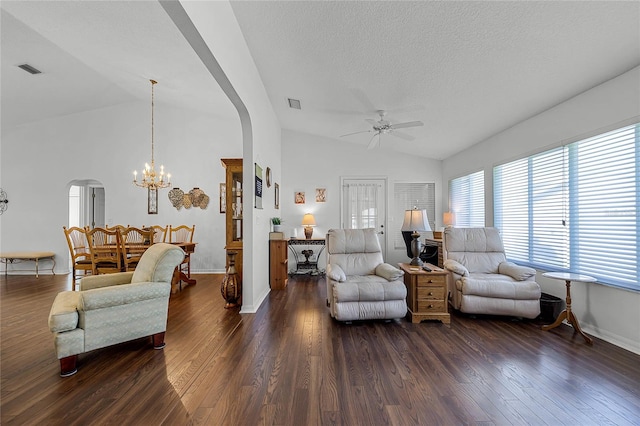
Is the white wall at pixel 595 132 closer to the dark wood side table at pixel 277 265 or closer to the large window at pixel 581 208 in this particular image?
the large window at pixel 581 208

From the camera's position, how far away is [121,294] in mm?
2344

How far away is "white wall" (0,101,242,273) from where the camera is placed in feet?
20.2

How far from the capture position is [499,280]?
3.25 metres

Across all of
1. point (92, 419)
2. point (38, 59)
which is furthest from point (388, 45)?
point (38, 59)

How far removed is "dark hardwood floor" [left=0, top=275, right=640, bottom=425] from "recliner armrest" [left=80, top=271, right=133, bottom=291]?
0.61 m

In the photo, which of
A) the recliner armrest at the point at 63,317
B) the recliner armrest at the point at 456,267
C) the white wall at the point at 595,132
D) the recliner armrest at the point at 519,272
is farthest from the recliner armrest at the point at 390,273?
the recliner armrest at the point at 63,317

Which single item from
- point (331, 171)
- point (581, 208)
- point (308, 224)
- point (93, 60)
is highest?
point (93, 60)

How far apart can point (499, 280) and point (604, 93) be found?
215 cm

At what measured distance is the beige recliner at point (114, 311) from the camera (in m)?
2.13

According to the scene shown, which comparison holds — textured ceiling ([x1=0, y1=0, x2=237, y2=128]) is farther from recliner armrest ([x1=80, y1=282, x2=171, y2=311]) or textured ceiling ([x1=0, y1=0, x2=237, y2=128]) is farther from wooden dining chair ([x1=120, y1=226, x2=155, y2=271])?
recliner armrest ([x1=80, y1=282, x2=171, y2=311])

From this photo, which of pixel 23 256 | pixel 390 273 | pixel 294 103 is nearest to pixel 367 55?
pixel 294 103

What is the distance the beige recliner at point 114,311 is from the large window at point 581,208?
4.16 meters

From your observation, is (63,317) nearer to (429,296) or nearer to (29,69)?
(429,296)

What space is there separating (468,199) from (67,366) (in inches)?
233
